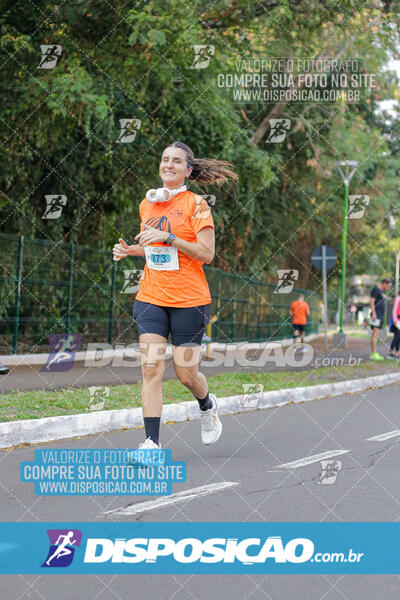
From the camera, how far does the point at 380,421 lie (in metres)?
9.89

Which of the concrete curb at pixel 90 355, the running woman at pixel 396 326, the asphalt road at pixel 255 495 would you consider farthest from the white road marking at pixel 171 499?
the running woman at pixel 396 326

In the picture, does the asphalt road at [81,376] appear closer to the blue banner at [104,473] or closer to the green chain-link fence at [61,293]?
the green chain-link fence at [61,293]

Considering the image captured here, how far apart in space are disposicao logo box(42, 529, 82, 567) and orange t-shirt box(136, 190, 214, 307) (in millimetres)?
2122

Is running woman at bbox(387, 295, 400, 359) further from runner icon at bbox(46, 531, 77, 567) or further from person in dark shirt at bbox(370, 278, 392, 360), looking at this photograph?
runner icon at bbox(46, 531, 77, 567)

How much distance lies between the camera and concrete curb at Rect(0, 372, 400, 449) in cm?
731

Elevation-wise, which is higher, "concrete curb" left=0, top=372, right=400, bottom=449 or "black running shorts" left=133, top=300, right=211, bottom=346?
"black running shorts" left=133, top=300, right=211, bottom=346

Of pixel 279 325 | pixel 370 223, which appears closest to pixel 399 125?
pixel 370 223

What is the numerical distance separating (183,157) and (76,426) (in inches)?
112

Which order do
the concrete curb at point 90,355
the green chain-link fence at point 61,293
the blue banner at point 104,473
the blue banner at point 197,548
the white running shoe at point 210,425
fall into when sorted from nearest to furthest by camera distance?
the blue banner at point 197,548 → the blue banner at point 104,473 → the white running shoe at point 210,425 → the concrete curb at point 90,355 → the green chain-link fence at point 61,293

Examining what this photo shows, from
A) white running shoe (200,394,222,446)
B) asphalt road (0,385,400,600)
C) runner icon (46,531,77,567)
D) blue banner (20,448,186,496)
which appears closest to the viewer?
asphalt road (0,385,400,600)

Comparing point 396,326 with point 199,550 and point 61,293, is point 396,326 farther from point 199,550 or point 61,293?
point 199,550

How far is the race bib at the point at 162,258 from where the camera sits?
609cm

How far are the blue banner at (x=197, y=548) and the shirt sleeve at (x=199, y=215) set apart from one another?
2259mm

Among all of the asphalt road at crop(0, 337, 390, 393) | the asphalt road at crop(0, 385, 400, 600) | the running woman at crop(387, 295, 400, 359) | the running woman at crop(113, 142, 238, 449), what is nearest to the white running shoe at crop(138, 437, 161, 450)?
the running woman at crop(113, 142, 238, 449)
